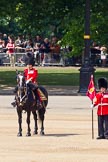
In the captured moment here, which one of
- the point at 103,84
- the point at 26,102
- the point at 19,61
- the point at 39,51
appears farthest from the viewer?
the point at 39,51

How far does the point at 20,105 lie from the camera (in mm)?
20062

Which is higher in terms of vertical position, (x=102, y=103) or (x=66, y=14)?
(x=66, y=14)

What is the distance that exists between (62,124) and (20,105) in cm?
334

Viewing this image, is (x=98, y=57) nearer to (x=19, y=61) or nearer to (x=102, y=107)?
(x=19, y=61)

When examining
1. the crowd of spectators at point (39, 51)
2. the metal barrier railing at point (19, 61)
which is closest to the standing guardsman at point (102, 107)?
the crowd of spectators at point (39, 51)

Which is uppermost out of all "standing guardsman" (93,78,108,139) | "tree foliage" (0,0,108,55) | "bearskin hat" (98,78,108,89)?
"tree foliage" (0,0,108,55)

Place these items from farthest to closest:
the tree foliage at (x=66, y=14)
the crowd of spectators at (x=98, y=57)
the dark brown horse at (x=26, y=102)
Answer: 1. the crowd of spectators at (x=98, y=57)
2. the tree foliage at (x=66, y=14)
3. the dark brown horse at (x=26, y=102)

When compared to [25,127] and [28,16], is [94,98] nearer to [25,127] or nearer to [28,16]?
[25,127]

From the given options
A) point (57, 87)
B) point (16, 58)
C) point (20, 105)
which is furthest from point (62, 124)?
point (16, 58)

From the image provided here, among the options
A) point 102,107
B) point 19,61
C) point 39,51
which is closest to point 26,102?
point 102,107

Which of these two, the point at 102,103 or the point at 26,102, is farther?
the point at 26,102

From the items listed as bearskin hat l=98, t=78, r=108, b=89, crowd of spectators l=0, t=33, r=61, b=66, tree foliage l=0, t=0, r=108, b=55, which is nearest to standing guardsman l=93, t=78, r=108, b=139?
bearskin hat l=98, t=78, r=108, b=89

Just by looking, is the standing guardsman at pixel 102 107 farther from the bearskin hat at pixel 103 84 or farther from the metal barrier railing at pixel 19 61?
the metal barrier railing at pixel 19 61

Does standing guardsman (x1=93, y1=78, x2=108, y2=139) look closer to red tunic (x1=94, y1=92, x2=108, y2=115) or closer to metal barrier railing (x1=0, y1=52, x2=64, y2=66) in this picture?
red tunic (x1=94, y1=92, x2=108, y2=115)
